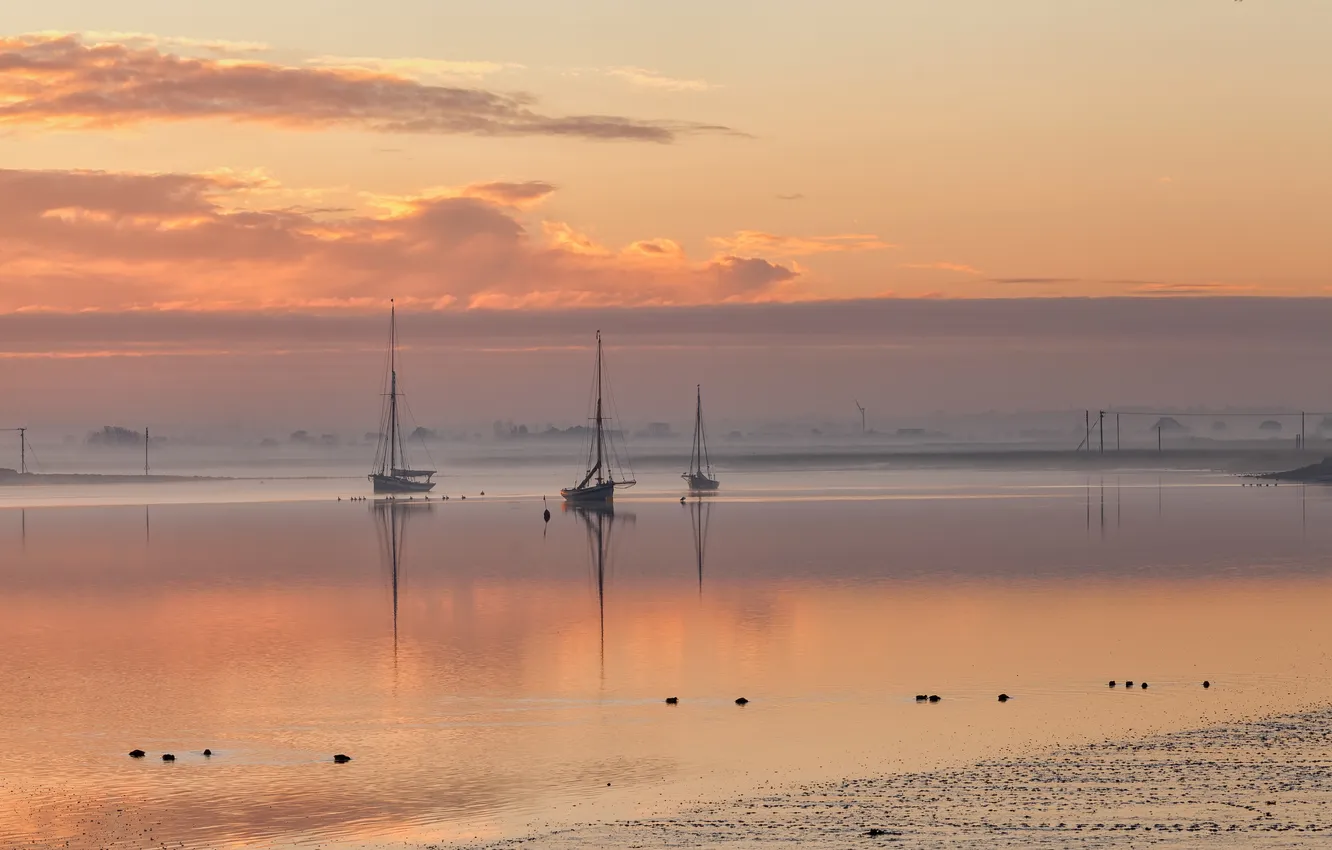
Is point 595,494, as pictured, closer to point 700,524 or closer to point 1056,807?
point 700,524

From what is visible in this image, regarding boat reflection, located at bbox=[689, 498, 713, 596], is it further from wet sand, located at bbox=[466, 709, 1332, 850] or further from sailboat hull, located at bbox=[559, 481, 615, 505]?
wet sand, located at bbox=[466, 709, 1332, 850]

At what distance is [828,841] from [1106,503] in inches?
5568

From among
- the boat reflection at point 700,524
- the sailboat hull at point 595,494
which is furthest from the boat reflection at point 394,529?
the boat reflection at point 700,524

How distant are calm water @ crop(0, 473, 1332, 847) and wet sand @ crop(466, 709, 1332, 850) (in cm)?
159

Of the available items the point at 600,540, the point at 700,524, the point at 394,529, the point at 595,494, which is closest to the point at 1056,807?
the point at 600,540

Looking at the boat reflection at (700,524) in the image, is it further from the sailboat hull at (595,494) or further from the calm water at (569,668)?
the sailboat hull at (595,494)

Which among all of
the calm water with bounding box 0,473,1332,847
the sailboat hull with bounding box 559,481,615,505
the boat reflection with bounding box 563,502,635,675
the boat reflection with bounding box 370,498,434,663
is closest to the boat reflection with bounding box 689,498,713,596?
the calm water with bounding box 0,473,1332,847

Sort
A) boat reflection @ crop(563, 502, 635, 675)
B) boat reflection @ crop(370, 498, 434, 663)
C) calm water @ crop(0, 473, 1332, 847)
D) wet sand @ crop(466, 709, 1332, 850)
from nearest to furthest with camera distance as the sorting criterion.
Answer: wet sand @ crop(466, 709, 1332, 850)
calm water @ crop(0, 473, 1332, 847)
boat reflection @ crop(563, 502, 635, 675)
boat reflection @ crop(370, 498, 434, 663)

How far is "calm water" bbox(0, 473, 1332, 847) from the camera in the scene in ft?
105

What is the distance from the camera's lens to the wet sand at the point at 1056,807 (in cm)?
2566

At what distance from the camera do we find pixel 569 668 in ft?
158

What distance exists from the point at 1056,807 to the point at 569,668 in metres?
22.6

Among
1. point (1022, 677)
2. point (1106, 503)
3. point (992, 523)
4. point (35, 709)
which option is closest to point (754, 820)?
point (1022, 677)

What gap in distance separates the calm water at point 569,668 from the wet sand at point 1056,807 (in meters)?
1.59
